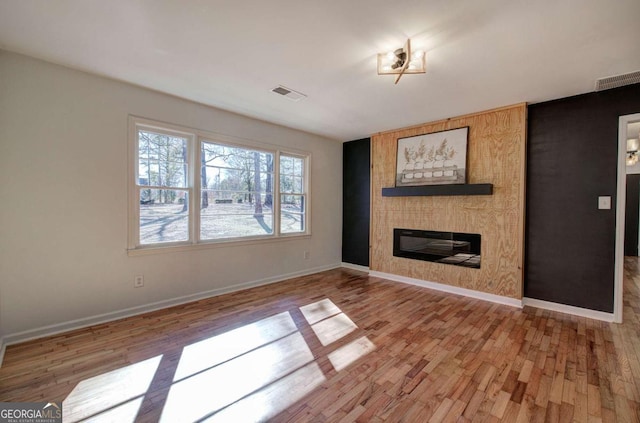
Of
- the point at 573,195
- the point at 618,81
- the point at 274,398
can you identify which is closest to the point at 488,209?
the point at 573,195

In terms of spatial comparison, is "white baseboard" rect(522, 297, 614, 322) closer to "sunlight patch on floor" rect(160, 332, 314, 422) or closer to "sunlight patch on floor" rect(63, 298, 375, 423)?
"sunlight patch on floor" rect(63, 298, 375, 423)

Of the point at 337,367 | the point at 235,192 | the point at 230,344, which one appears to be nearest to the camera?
the point at 337,367

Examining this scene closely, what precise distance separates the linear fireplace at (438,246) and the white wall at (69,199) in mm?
3242

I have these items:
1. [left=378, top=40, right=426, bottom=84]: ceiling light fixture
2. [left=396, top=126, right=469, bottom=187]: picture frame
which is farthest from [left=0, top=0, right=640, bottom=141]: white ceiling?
[left=396, top=126, right=469, bottom=187]: picture frame

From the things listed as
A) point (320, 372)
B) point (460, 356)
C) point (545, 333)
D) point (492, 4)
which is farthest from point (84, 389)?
point (545, 333)

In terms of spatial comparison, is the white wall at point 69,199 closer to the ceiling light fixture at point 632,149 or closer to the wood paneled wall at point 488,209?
the wood paneled wall at point 488,209

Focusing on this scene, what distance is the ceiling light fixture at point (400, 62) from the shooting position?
2236 mm

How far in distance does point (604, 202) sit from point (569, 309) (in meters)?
1.31

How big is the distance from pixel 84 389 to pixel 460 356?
283 centimetres

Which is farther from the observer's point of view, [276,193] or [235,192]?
[276,193]

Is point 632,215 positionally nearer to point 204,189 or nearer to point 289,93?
point 289,93

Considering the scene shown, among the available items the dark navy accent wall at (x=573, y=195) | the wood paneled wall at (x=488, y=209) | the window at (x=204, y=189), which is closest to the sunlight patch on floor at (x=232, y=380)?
the window at (x=204, y=189)

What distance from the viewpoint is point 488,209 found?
145 inches

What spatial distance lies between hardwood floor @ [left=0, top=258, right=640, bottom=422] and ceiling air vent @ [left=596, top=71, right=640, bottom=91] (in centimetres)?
256
